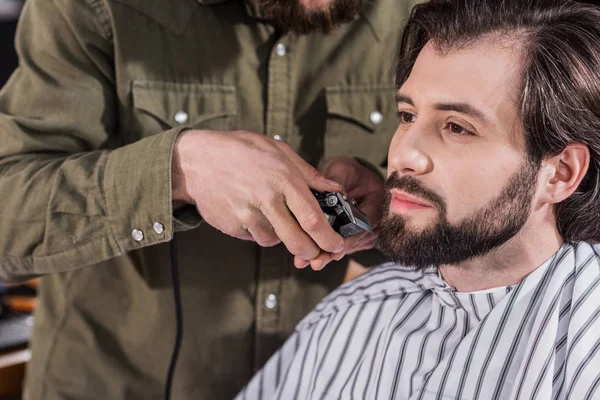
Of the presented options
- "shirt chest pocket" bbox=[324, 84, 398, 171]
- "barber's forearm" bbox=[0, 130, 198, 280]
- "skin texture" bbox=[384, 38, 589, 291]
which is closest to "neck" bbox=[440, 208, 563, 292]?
"skin texture" bbox=[384, 38, 589, 291]

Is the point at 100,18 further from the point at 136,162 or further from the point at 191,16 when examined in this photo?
the point at 136,162

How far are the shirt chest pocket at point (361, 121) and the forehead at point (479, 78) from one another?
0.39m

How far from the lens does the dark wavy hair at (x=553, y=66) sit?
1.34m

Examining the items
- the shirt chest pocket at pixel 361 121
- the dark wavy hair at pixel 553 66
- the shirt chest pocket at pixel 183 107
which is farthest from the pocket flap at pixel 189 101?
the dark wavy hair at pixel 553 66

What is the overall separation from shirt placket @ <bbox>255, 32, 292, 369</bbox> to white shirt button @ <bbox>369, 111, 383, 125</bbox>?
200 mm

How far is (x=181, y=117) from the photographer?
1711 mm

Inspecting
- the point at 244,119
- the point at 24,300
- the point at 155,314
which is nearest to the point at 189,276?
the point at 155,314

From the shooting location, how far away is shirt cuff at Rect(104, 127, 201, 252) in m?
1.41

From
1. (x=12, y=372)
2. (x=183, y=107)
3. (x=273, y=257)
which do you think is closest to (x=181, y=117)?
(x=183, y=107)

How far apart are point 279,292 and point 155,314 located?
0.28 m

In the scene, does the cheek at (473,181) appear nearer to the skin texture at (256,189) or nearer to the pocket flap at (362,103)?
the skin texture at (256,189)

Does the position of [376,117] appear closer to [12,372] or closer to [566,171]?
[566,171]

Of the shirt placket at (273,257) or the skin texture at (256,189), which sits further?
the shirt placket at (273,257)

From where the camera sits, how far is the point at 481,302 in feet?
4.75
